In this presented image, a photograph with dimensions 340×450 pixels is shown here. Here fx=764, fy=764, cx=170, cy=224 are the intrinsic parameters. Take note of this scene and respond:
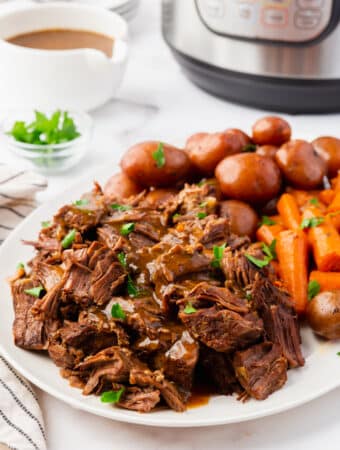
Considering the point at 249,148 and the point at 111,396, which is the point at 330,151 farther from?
the point at 111,396

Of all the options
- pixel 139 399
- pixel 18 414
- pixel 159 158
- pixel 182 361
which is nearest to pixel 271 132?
pixel 159 158

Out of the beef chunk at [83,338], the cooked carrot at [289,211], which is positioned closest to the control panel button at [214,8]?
the cooked carrot at [289,211]

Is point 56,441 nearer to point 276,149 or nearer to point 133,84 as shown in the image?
point 276,149

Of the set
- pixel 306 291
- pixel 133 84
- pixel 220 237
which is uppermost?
pixel 220 237

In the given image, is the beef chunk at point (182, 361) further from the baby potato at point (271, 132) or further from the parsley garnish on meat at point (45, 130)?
the parsley garnish on meat at point (45, 130)

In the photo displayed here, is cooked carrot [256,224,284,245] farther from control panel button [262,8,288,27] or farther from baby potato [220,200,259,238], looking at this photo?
control panel button [262,8,288,27]

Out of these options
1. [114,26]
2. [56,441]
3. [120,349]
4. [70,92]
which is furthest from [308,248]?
[114,26]
